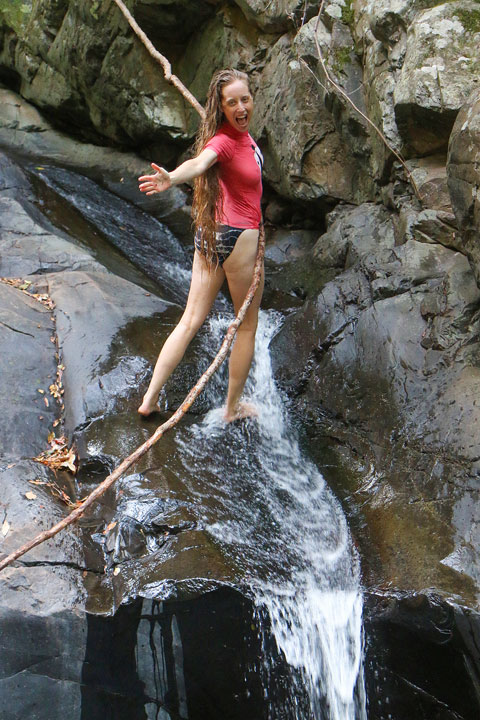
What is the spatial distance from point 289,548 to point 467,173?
93.1 inches

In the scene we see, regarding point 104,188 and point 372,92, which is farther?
point 104,188

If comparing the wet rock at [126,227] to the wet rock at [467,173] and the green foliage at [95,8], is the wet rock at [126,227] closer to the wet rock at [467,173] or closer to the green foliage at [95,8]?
the green foliage at [95,8]

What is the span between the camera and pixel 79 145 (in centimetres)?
1045

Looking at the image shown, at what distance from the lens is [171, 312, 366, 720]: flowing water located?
3232 millimetres

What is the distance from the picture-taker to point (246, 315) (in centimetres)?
416

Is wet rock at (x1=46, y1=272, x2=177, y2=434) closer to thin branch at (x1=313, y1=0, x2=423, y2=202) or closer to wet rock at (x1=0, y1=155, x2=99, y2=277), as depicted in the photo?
wet rock at (x1=0, y1=155, x2=99, y2=277)

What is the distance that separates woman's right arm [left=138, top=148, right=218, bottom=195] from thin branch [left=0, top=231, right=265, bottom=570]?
2.34ft

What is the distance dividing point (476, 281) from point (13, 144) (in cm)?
886

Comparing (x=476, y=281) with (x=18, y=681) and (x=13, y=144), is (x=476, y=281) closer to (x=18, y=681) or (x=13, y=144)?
(x=18, y=681)

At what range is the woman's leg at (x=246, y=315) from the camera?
12.8 ft

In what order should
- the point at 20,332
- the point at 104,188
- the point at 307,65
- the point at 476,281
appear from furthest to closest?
the point at 104,188
the point at 307,65
the point at 20,332
the point at 476,281

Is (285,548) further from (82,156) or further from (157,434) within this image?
(82,156)

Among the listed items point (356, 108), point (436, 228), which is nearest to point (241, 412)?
point (436, 228)

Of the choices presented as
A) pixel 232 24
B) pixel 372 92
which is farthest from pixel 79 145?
pixel 372 92
